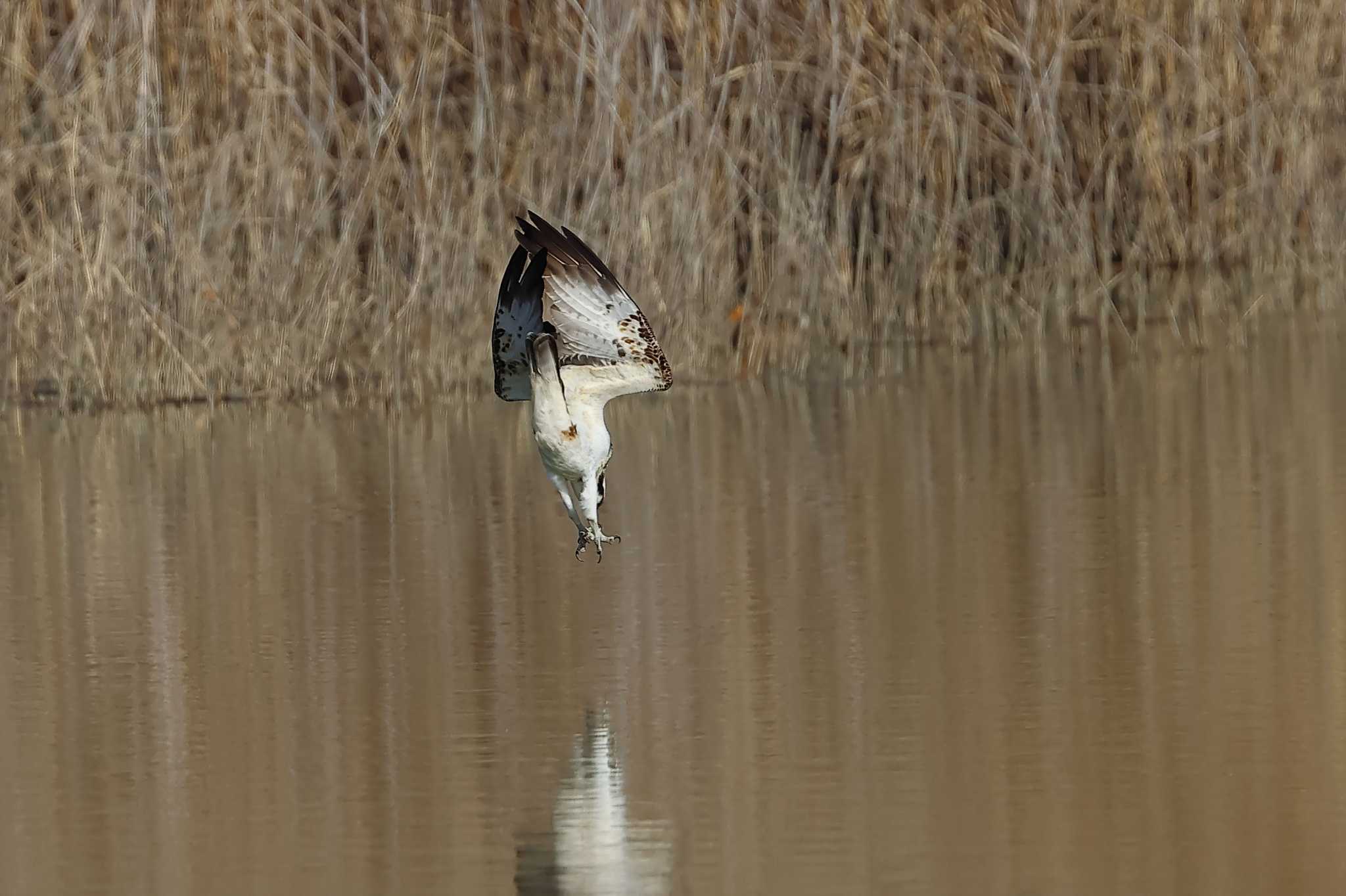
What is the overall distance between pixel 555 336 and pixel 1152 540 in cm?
227

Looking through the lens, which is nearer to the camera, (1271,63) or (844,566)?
(844,566)

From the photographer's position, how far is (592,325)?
788 centimetres

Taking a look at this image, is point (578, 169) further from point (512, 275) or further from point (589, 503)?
point (589, 503)

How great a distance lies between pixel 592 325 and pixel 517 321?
34cm

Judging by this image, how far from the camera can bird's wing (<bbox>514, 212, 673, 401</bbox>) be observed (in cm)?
780

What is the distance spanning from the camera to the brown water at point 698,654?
19.3 feet

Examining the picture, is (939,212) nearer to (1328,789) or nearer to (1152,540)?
(1152,540)

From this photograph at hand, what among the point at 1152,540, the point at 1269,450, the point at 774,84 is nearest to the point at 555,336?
the point at 1152,540

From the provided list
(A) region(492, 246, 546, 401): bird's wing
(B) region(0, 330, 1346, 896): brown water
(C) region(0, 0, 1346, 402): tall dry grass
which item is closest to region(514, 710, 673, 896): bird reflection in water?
(B) region(0, 330, 1346, 896): brown water

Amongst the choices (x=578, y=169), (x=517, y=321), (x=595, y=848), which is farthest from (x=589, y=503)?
(x=578, y=169)

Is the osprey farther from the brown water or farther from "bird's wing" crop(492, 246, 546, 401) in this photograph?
the brown water

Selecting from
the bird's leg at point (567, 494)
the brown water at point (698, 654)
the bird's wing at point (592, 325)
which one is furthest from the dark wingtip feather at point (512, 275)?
the brown water at point (698, 654)

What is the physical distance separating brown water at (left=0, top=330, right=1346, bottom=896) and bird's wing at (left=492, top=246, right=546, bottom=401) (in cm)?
73

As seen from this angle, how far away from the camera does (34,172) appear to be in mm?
12414
